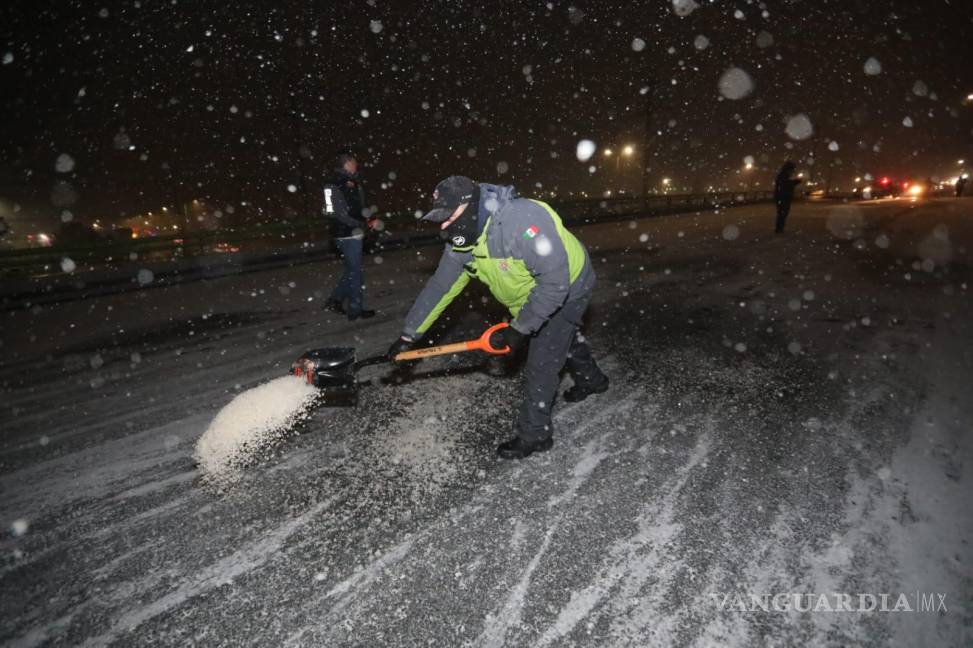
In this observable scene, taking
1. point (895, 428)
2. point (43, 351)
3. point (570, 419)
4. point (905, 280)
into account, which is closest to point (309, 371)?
point (570, 419)

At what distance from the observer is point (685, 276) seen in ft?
27.0

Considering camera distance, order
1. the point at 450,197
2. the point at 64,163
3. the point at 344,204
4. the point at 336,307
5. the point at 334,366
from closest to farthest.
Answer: the point at 450,197 < the point at 334,366 < the point at 344,204 < the point at 336,307 < the point at 64,163

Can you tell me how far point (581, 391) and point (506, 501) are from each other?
1.44 m

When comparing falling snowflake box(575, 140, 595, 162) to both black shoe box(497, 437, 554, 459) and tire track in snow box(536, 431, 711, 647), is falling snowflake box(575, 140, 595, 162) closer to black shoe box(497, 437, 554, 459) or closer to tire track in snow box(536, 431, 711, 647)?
black shoe box(497, 437, 554, 459)

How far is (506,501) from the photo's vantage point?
2586mm

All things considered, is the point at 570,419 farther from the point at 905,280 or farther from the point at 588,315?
the point at 905,280

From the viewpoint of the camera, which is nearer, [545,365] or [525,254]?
[525,254]

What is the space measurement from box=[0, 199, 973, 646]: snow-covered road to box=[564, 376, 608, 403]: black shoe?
9 centimetres

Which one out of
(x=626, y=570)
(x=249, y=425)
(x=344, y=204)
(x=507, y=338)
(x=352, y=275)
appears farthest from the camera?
(x=352, y=275)

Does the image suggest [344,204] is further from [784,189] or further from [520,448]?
[784,189]

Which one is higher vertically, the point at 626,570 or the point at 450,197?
the point at 450,197

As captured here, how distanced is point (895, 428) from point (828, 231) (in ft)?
44.0

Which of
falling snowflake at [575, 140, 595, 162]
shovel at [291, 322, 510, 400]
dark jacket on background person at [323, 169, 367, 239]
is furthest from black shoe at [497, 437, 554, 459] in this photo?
falling snowflake at [575, 140, 595, 162]

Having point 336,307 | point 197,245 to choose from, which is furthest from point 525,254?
point 197,245
